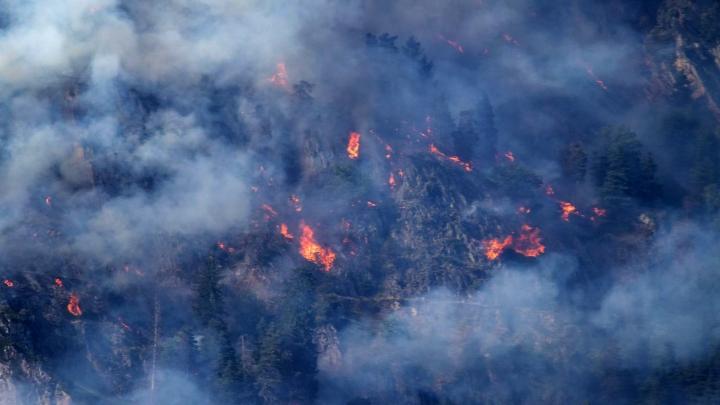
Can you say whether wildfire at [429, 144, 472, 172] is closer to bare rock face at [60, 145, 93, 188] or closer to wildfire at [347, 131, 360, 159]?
wildfire at [347, 131, 360, 159]

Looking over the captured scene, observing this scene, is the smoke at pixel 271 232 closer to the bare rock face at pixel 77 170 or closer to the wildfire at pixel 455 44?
the bare rock face at pixel 77 170

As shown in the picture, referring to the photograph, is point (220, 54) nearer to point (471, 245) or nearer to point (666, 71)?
point (471, 245)

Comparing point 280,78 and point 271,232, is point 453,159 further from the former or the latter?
point 271,232

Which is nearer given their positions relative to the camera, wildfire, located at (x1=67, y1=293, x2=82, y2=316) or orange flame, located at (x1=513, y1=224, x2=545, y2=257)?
wildfire, located at (x1=67, y1=293, x2=82, y2=316)

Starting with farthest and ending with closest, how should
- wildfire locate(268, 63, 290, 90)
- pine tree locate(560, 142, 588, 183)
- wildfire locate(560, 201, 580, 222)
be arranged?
pine tree locate(560, 142, 588, 183) → wildfire locate(268, 63, 290, 90) → wildfire locate(560, 201, 580, 222)

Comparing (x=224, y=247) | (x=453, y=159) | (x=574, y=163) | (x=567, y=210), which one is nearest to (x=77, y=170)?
(x=224, y=247)

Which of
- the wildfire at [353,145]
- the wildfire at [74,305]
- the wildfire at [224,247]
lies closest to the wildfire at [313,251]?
the wildfire at [224,247]

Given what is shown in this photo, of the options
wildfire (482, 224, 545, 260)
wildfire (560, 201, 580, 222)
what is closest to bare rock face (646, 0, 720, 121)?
wildfire (560, 201, 580, 222)

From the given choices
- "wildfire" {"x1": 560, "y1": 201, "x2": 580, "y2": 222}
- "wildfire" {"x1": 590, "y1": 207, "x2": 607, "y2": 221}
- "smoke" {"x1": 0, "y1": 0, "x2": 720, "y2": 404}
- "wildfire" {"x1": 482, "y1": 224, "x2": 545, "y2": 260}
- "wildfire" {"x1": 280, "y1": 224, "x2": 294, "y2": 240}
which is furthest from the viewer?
"wildfire" {"x1": 560, "y1": 201, "x2": 580, "y2": 222}
